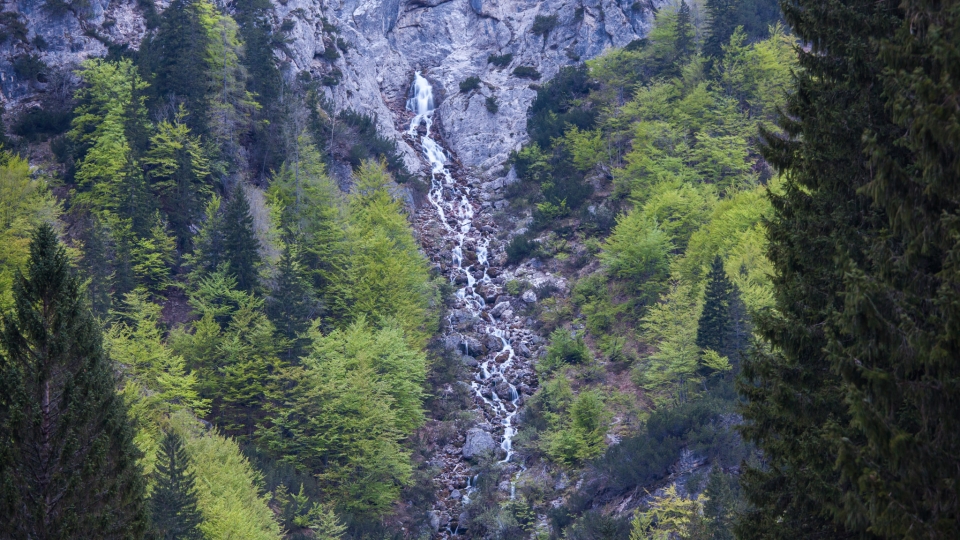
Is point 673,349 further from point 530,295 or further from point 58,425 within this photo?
point 58,425

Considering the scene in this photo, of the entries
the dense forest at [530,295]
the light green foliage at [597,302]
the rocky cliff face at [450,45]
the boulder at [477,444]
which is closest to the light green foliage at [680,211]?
the dense forest at [530,295]

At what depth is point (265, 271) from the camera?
132 feet

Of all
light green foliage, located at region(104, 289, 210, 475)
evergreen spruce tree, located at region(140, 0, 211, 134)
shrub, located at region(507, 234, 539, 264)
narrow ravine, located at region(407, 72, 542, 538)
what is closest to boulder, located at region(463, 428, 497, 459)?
narrow ravine, located at region(407, 72, 542, 538)

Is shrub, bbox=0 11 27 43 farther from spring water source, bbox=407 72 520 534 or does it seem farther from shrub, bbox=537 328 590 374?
shrub, bbox=537 328 590 374

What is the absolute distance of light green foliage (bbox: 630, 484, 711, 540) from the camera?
21.0 meters

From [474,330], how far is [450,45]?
37.9 m

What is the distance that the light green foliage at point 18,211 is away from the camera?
31859 millimetres

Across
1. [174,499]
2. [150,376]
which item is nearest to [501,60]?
[150,376]

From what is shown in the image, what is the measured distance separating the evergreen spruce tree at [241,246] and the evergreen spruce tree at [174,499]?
1754 centimetres

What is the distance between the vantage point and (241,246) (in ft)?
128

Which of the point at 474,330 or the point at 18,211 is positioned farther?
the point at 474,330

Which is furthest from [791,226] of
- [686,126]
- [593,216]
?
[686,126]

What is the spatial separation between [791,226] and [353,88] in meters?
57.1

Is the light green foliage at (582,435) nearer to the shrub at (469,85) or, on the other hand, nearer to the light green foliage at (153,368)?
the light green foliage at (153,368)
